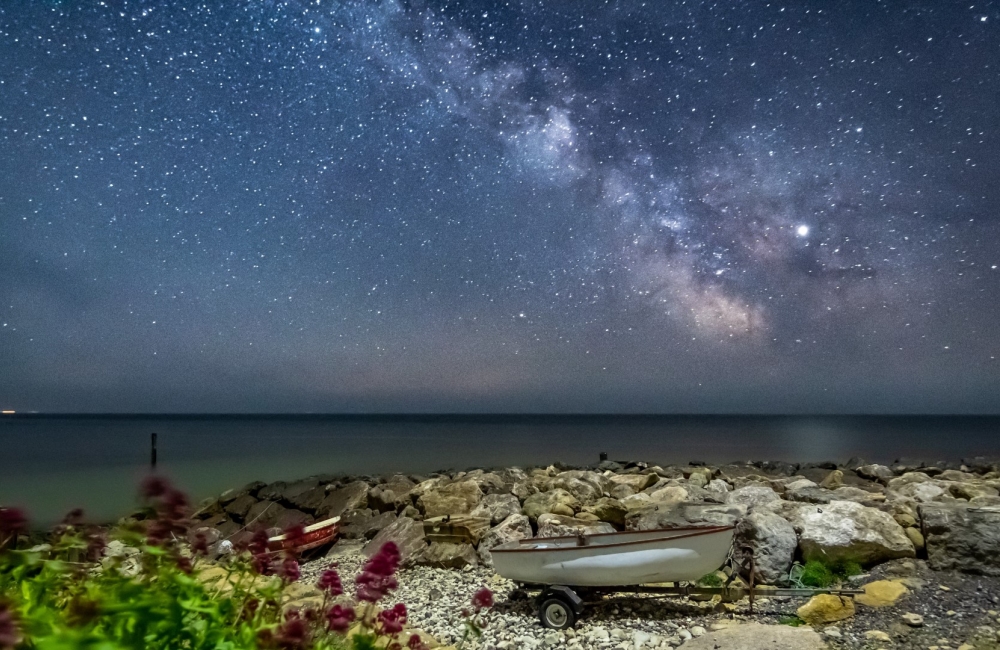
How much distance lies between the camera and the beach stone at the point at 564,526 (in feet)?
32.2

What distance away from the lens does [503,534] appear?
33.2ft

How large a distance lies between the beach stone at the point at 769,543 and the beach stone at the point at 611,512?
2.38 m

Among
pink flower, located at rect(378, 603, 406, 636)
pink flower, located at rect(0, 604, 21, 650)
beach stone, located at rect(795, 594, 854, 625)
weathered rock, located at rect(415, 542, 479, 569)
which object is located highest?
pink flower, located at rect(0, 604, 21, 650)

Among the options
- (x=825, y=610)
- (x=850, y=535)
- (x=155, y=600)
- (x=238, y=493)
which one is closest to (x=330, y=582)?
(x=155, y=600)

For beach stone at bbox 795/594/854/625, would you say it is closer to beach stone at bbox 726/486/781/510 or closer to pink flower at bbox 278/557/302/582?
beach stone at bbox 726/486/781/510

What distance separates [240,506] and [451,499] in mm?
9503

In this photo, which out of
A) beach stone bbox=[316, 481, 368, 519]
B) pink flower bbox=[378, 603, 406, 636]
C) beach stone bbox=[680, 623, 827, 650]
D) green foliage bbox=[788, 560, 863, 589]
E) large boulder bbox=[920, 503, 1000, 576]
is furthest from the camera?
beach stone bbox=[316, 481, 368, 519]

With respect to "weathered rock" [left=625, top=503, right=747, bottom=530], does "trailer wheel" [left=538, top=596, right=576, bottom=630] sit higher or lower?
lower

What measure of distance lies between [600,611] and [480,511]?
441 cm

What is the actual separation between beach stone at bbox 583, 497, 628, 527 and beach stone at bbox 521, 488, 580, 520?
0.64m

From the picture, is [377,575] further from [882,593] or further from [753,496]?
[753,496]

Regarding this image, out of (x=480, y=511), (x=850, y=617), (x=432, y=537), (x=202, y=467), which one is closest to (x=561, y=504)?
(x=480, y=511)

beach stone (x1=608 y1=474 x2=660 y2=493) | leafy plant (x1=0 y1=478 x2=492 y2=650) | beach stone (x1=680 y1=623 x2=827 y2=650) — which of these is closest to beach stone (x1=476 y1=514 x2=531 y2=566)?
beach stone (x1=680 y1=623 x2=827 y2=650)

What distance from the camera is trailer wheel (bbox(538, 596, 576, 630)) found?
280 inches
